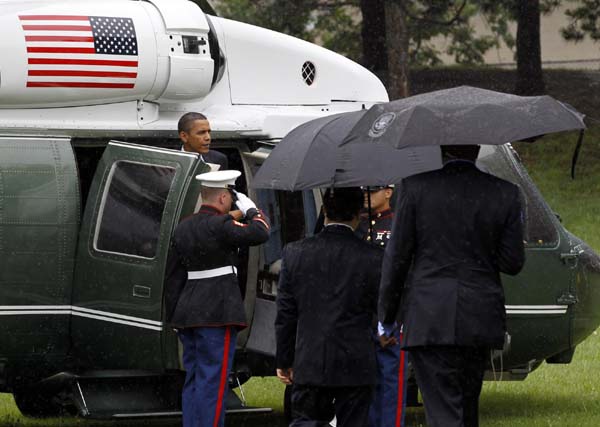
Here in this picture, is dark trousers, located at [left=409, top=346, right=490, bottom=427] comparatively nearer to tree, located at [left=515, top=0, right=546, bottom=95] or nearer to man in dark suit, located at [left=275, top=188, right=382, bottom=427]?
man in dark suit, located at [left=275, top=188, right=382, bottom=427]

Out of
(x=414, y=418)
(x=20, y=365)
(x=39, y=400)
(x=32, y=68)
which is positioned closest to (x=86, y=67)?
(x=32, y=68)

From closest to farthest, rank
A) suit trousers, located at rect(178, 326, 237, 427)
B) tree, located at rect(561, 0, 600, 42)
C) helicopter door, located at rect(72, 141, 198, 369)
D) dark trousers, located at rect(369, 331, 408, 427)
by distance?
suit trousers, located at rect(178, 326, 237, 427), dark trousers, located at rect(369, 331, 408, 427), helicopter door, located at rect(72, 141, 198, 369), tree, located at rect(561, 0, 600, 42)

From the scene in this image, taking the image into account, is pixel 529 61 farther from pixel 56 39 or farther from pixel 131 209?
pixel 56 39

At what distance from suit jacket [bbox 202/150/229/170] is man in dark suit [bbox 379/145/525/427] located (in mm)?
2559

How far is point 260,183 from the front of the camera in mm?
7902

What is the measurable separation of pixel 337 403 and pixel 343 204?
91 centimetres

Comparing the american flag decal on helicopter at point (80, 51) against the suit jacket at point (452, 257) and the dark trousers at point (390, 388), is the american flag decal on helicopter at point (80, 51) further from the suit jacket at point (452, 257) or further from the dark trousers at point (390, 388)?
the suit jacket at point (452, 257)

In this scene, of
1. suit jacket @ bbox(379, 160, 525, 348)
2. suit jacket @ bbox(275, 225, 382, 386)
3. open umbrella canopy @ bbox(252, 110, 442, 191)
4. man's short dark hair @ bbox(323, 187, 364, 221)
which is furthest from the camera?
open umbrella canopy @ bbox(252, 110, 442, 191)

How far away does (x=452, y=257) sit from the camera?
6.37 m

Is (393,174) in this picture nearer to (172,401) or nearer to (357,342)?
(357,342)

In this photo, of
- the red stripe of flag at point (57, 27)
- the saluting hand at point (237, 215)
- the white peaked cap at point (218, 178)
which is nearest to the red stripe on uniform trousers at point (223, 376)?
the saluting hand at point (237, 215)

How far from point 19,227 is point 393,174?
7.20ft

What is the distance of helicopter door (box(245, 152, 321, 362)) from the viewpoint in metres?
9.02

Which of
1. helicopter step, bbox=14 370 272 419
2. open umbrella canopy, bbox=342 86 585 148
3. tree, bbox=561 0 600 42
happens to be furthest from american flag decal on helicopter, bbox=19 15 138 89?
tree, bbox=561 0 600 42
